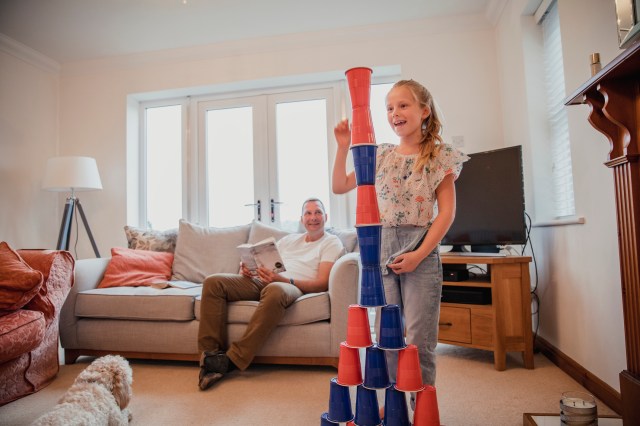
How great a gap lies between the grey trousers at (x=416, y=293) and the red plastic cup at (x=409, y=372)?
162 millimetres

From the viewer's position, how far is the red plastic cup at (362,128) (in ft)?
3.70

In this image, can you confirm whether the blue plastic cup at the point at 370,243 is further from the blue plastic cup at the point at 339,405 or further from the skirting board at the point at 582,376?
the skirting board at the point at 582,376

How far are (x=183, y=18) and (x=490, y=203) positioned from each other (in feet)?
8.77

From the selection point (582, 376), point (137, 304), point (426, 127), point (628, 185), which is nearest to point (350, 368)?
point (426, 127)

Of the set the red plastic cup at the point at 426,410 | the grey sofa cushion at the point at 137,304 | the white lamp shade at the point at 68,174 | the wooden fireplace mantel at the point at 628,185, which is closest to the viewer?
the red plastic cup at the point at 426,410

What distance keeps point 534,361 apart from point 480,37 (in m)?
2.41

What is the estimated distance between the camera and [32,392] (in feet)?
6.35

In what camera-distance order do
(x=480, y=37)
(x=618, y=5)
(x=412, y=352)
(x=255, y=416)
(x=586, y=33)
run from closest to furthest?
(x=412, y=352)
(x=618, y=5)
(x=255, y=416)
(x=586, y=33)
(x=480, y=37)

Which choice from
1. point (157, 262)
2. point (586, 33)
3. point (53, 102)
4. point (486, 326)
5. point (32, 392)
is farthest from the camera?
point (53, 102)

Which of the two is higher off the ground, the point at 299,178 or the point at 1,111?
the point at 1,111

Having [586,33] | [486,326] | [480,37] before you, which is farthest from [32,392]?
[480,37]

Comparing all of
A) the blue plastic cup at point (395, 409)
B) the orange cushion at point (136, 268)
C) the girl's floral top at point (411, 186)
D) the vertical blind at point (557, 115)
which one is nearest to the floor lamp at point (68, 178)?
the orange cushion at point (136, 268)

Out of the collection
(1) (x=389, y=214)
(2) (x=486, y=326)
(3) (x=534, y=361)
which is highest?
(1) (x=389, y=214)

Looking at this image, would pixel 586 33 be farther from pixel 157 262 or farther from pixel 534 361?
pixel 157 262
